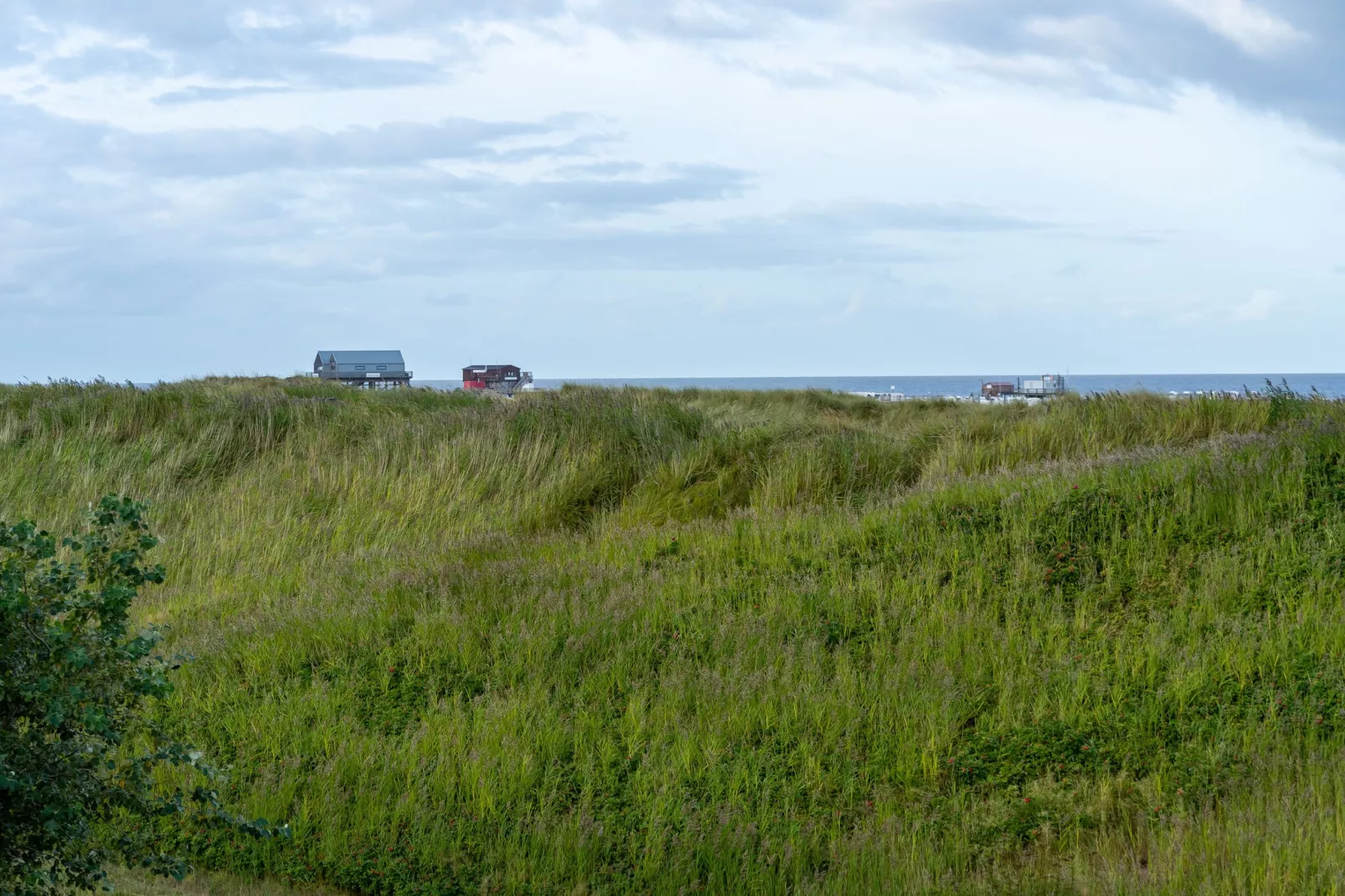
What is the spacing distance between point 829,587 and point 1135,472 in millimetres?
3013

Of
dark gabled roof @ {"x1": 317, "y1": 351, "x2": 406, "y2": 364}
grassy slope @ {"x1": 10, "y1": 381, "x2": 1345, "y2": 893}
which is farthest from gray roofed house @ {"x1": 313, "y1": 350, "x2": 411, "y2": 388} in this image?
grassy slope @ {"x1": 10, "y1": 381, "x2": 1345, "y2": 893}

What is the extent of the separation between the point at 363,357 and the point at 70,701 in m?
55.1

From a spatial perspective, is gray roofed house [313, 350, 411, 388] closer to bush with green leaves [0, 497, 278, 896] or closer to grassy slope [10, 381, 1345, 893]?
grassy slope [10, 381, 1345, 893]

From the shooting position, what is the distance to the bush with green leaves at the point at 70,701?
393 centimetres

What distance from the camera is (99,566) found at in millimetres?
4387

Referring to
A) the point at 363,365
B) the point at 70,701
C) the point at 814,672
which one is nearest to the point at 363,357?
the point at 363,365

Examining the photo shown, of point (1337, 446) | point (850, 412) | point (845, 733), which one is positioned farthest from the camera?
point (850, 412)

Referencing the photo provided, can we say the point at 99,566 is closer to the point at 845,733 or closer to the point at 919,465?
the point at 845,733

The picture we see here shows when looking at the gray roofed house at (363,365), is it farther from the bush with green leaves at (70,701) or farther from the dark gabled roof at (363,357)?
the bush with green leaves at (70,701)

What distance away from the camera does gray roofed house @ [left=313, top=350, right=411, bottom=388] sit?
53.8 meters

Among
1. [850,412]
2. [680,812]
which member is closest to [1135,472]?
[680,812]

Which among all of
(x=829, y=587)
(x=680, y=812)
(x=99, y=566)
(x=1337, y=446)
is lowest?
(x=680, y=812)

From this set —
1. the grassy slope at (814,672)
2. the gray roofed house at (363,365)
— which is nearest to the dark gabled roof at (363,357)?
the gray roofed house at (363,365)

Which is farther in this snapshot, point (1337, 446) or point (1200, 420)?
point (1200, 420)
